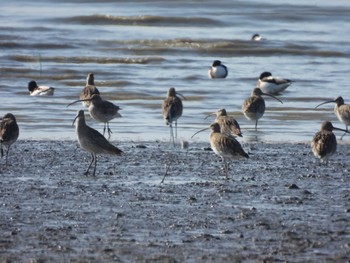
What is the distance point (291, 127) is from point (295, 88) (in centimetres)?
669

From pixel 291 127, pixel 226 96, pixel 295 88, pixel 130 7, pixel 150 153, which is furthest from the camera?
pixel 130 7

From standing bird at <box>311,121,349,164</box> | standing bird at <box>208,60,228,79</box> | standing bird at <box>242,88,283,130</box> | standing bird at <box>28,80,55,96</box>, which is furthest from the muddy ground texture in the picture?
standing bird at <box>208,60,228,79</box>

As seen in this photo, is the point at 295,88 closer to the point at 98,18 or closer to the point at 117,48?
the point at 117,48

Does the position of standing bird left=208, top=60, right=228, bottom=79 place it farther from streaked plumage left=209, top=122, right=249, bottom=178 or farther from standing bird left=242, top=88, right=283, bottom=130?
streaked plumage left=209, top=122, right=249, bottom=178

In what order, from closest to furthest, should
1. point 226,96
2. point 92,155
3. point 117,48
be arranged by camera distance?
point 92,155
point 226,96
point 117,48

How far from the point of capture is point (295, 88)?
76.6ft

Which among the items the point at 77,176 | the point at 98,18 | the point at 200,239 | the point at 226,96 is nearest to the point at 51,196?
the point at 77,176

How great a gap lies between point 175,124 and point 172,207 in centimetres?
698

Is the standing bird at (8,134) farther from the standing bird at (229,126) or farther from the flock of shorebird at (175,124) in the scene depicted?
the standing bird at (229,126)

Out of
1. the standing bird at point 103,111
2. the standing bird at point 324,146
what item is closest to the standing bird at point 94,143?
the standing bird at point 324,146

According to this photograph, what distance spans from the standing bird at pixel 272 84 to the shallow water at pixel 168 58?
25 centimetres

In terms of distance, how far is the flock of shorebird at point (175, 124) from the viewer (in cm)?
1238

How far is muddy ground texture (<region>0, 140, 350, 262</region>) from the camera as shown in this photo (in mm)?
7934

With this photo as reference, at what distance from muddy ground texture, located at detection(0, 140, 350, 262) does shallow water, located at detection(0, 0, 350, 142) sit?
263 cm
